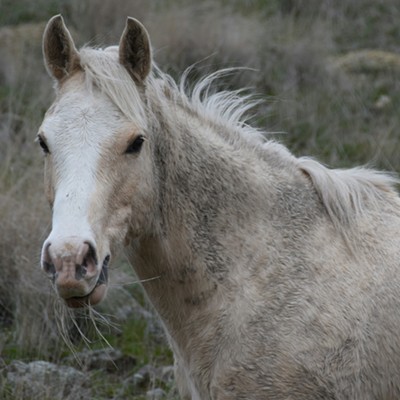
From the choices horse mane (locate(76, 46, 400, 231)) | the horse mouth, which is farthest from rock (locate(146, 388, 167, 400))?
the horse mouth

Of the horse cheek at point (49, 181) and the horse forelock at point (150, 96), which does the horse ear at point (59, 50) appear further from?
the horse cheek at point (49, 181)

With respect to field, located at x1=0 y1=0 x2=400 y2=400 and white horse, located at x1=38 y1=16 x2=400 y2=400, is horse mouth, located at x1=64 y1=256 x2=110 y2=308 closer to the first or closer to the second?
white horse, located at x1=38 y1=16 x2=400 y2=400

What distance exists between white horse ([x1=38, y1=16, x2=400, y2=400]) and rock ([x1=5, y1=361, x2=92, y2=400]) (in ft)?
4.62

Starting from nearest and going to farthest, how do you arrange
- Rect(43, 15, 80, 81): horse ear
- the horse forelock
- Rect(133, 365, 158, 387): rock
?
the horse forelock, Rect(43, 15, 80, 81): horse ear, Rect(133, 365, 158, 387): rock

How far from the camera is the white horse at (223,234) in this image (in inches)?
129

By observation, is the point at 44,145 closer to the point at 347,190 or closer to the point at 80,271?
the point at 80,271

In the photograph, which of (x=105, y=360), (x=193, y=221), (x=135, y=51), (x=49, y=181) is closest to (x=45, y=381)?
(x=105, y=360)

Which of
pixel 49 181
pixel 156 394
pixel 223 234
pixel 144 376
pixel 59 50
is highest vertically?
pixel 59 50

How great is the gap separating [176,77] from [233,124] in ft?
18.1

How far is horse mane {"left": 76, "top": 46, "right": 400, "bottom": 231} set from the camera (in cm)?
337

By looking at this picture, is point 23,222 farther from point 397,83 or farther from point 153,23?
point 397,83

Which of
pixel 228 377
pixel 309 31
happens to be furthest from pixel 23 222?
pixel 309 31

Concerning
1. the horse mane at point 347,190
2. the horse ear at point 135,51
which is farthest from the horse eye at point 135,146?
the horse mane at point 347,190

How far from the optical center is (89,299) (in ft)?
10.2
